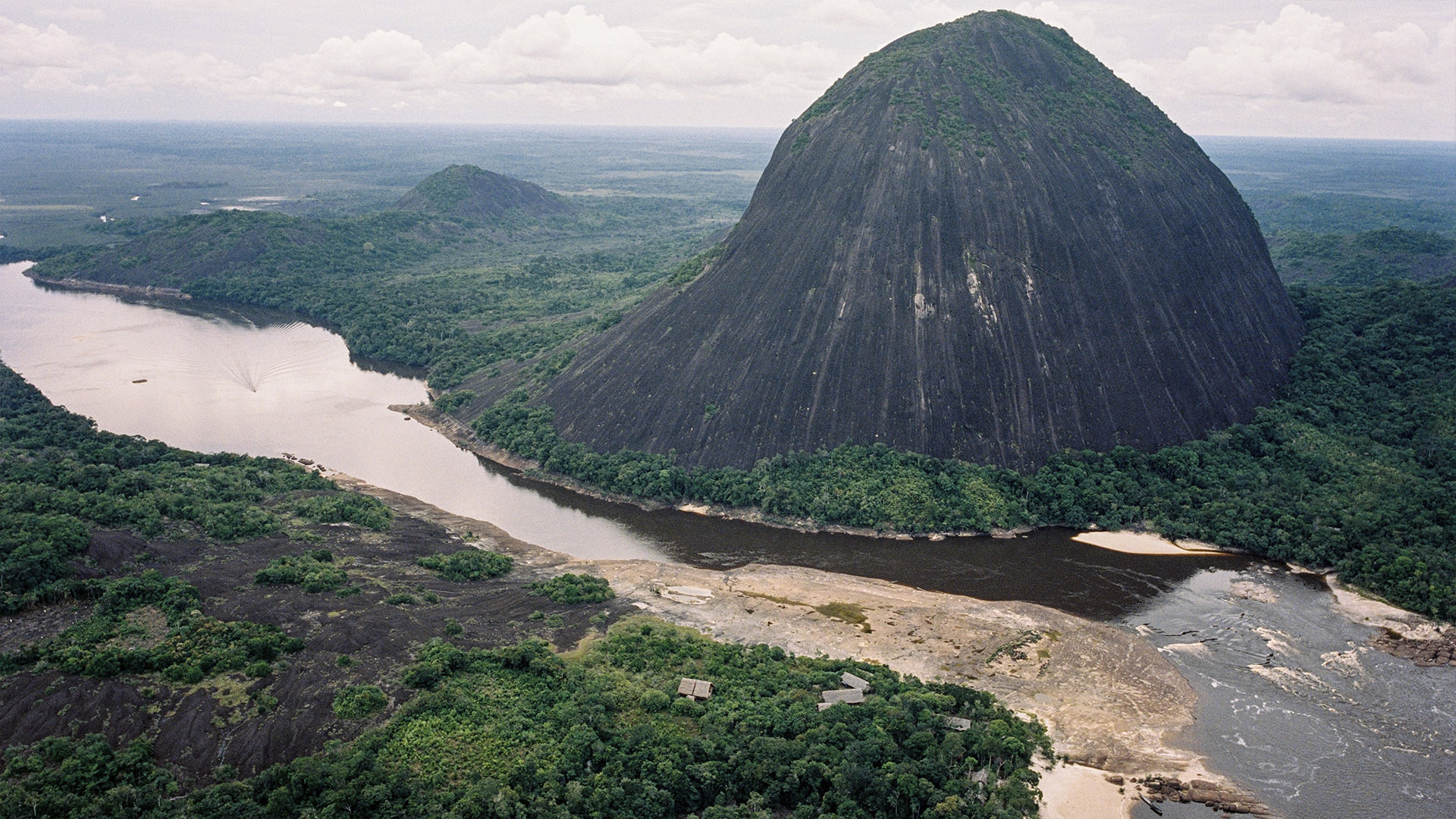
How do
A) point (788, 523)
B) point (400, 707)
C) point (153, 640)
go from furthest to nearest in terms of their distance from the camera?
point (788, 523), point (153, 640), point (400, 707)

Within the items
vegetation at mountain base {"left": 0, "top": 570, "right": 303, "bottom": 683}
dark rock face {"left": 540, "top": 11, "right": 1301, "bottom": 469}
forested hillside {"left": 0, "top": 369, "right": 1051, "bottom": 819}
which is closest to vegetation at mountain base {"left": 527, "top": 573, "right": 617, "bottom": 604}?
forested hillside {"left": 0, "top": 369, "right": 1051, "bottom": 819}

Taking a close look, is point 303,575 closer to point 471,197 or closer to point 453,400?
point 453,400

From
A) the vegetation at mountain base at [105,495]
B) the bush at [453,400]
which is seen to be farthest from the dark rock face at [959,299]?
the vegetation at mountain base at [105,495]

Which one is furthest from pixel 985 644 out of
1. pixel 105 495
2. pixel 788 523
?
pixel 105 495

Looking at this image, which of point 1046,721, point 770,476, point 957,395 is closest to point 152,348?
point 770,476

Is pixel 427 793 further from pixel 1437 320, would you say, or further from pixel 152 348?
pixel 152 348

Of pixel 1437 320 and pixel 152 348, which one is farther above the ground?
pixel 1437 320
